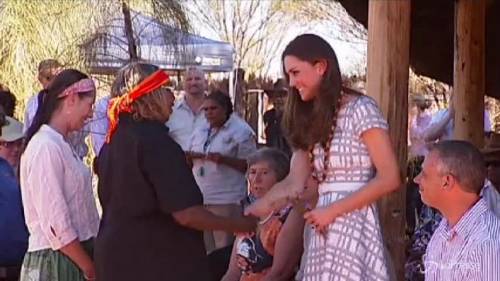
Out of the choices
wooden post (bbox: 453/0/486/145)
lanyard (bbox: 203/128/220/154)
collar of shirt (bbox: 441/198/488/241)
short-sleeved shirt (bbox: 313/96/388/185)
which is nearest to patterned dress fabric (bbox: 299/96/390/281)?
short-sleeved shirt (bbox: 313/96/388/185)

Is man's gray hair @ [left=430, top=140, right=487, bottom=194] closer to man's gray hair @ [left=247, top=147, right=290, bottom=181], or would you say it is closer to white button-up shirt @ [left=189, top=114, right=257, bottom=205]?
man's gray hair @ [left=247, top=147, right=290, bottom=181]

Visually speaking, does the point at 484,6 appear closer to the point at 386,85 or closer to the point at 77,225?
the point at 386,85

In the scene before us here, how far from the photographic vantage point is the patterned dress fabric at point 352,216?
4254 millimetres

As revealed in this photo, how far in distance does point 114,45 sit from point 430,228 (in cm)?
475

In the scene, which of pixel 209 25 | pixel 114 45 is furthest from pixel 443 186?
pixel 209 25

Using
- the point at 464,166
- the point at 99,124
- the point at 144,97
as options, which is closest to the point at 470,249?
the point at 464,166

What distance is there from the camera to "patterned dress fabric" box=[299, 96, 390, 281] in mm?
4254

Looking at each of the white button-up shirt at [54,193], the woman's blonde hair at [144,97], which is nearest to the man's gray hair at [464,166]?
the woman's blonde hair at [144,97]

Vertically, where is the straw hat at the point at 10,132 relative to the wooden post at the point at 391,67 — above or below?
below

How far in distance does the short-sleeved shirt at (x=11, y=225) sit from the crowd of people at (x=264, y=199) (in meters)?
0.92

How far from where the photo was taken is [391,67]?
5.42m

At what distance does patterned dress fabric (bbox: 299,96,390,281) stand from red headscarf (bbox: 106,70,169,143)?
0.69 meters

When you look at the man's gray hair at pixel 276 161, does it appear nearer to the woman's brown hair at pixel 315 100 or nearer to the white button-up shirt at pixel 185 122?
the woman's brown hair at pixel 315 100

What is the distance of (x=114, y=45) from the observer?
10266mm
